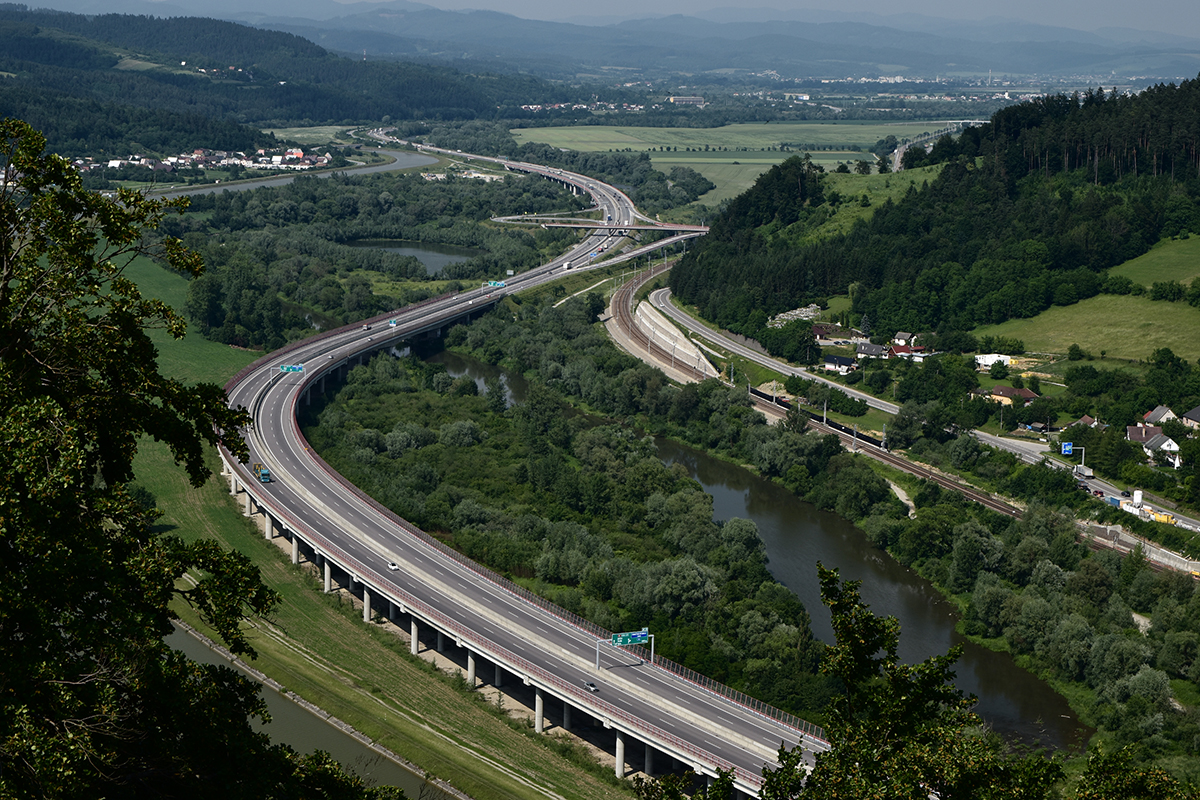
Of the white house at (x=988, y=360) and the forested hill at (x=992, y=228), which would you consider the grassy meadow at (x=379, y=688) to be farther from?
the forested hill at (x=992, y=228)

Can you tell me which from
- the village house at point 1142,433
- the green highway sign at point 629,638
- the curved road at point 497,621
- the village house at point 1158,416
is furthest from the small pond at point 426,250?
the green highway sign at point 629,638

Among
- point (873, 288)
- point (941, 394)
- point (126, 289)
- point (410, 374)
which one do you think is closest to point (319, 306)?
point (410, 374)

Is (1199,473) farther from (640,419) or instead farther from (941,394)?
(640,419)

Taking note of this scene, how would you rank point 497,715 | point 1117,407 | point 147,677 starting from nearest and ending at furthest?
1. point 147,677
2. point 497,715
3. point 1117,407

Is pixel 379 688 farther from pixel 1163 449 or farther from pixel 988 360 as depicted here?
pixel 988 360

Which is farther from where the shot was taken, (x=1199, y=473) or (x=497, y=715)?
(x=1199, y=473)
